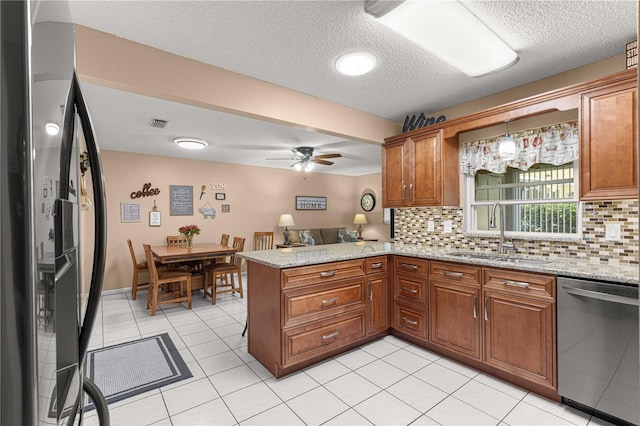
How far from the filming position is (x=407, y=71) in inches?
97.7

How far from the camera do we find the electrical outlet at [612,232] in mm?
2215

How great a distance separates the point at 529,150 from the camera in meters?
2.70

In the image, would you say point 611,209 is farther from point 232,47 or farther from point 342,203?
point 342,203

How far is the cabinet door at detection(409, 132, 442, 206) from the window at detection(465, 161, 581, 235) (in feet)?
1.22

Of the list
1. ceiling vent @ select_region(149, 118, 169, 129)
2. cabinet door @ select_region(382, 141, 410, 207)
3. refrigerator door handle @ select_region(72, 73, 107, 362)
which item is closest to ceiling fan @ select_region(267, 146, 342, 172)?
cabinet door @ select_region(382, 141, 410, 207)

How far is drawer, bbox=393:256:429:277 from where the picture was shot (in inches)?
109

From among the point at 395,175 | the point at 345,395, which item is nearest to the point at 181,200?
the point at 395,175

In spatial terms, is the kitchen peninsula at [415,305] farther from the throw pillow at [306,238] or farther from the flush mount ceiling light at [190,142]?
the throw pillow at [306,238]

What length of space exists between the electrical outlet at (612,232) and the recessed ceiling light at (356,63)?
2.09 metres

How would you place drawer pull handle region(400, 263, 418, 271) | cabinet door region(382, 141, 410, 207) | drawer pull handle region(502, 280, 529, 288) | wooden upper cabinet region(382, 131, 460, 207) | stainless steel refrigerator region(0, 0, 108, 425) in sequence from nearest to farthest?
1. stainless steel refrigerator region(0, 0, 108, 425)
2. drawer pull handle region(502, 280, 529, 288)
3. drawer pull handle region(400, 263, 418, 271)
4. wooden upper cabinet region(382, 131, 460, 207)
5. cabinet door region(382, 141, 410, 207)

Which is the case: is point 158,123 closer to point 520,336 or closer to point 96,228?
point 96,228

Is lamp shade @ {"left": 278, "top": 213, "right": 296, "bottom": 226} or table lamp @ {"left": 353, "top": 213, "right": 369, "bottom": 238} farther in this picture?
table lamp @ {"left": 353, "top": 213, "right": 369, "bottom": 238}

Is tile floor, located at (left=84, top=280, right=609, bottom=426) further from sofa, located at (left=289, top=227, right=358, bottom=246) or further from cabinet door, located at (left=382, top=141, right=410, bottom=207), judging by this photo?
sofa, located at (left=289, top=227, right=358, bottom=246)

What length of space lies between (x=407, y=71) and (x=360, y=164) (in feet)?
13.7
